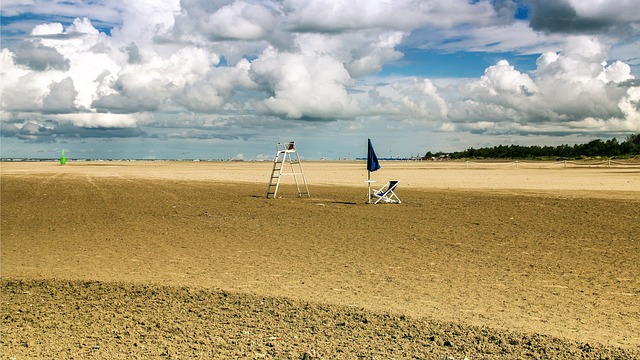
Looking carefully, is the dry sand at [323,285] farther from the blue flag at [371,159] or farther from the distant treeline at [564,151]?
the distant treeline at [564,151]

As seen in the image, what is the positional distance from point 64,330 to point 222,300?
6.78 feet

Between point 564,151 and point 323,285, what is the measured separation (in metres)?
135

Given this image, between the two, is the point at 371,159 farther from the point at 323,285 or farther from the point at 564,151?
the point at 564,151

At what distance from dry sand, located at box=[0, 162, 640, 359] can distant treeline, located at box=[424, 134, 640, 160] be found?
3679 inches

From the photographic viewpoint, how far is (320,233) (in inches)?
613

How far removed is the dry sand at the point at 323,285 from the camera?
21.7 ft

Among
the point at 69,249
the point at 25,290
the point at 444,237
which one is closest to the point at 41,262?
the point at 69,249

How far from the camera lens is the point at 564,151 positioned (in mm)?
133375

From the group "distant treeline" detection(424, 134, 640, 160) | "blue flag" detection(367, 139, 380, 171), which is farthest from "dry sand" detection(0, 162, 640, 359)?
"distant treeline" detection(424, 134, 640, 160)

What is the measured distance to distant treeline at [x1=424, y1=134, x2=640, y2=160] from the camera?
111656 mm

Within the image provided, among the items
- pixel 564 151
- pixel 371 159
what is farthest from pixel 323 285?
pixel 564 151

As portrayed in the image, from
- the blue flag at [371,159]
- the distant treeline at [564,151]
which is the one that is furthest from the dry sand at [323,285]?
the distant treeline at [564,151]

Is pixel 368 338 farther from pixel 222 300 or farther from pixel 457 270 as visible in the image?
pixel 457 270

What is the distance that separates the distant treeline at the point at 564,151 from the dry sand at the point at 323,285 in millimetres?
93458
